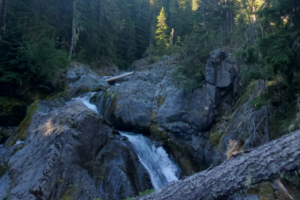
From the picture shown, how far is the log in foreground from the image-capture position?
3.60m

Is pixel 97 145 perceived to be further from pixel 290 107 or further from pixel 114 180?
pixel 290 107

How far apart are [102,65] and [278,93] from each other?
21.7 metres

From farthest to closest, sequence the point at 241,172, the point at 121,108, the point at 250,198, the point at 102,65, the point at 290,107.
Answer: the point at 102,65
the point at 121,108
the point at 290,107
the point at 250,198
the point at 241,172

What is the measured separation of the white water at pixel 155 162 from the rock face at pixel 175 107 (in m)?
1.06

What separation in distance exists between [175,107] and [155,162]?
3.73 meters

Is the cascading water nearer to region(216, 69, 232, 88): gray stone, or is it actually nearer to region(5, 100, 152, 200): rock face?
region(5, 100, 152, 200): rock face

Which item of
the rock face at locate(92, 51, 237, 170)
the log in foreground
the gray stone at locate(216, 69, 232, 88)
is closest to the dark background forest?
the rock face at locate(92, 51, 237, 170)

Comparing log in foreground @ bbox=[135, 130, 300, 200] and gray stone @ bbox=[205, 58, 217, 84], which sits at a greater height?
gray stone @ bbox=[205, 58, 217, 84]

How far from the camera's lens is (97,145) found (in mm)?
8289

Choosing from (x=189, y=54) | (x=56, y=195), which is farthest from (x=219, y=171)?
(x=189, y=54)

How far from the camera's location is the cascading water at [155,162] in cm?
912

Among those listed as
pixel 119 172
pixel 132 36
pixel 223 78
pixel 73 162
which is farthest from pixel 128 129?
pixel 132 36

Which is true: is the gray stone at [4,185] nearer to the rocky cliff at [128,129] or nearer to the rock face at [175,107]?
the rocky cliff at [128,129]

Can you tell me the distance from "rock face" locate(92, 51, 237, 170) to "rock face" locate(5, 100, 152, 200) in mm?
3416
